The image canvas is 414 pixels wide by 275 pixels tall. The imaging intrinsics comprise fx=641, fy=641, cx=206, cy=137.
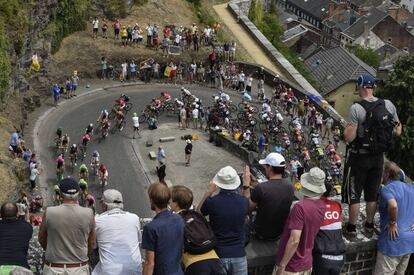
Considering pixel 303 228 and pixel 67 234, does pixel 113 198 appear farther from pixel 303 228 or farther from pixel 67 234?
pixel 303 228

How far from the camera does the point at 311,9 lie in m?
111

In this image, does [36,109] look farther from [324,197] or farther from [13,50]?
[324,197]

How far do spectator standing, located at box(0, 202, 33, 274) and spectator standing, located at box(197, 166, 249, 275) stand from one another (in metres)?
2.04

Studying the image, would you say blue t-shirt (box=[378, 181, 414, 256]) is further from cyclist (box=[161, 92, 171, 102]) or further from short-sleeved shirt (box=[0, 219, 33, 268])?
cyclist (box=[161, 92, 171, 102])

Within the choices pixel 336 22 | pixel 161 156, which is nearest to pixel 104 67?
pixel 161 156

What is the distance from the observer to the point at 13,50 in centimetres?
3184

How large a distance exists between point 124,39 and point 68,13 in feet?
11.8

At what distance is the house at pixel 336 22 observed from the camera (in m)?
96.8

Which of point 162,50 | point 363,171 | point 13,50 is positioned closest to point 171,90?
point 162,50

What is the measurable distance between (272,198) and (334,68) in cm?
5673

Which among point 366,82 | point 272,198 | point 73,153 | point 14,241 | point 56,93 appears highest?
point 366,82

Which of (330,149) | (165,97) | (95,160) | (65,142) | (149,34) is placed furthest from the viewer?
(149,34)

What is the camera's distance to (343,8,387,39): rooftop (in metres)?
89.2

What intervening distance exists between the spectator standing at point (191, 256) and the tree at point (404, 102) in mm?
26302
